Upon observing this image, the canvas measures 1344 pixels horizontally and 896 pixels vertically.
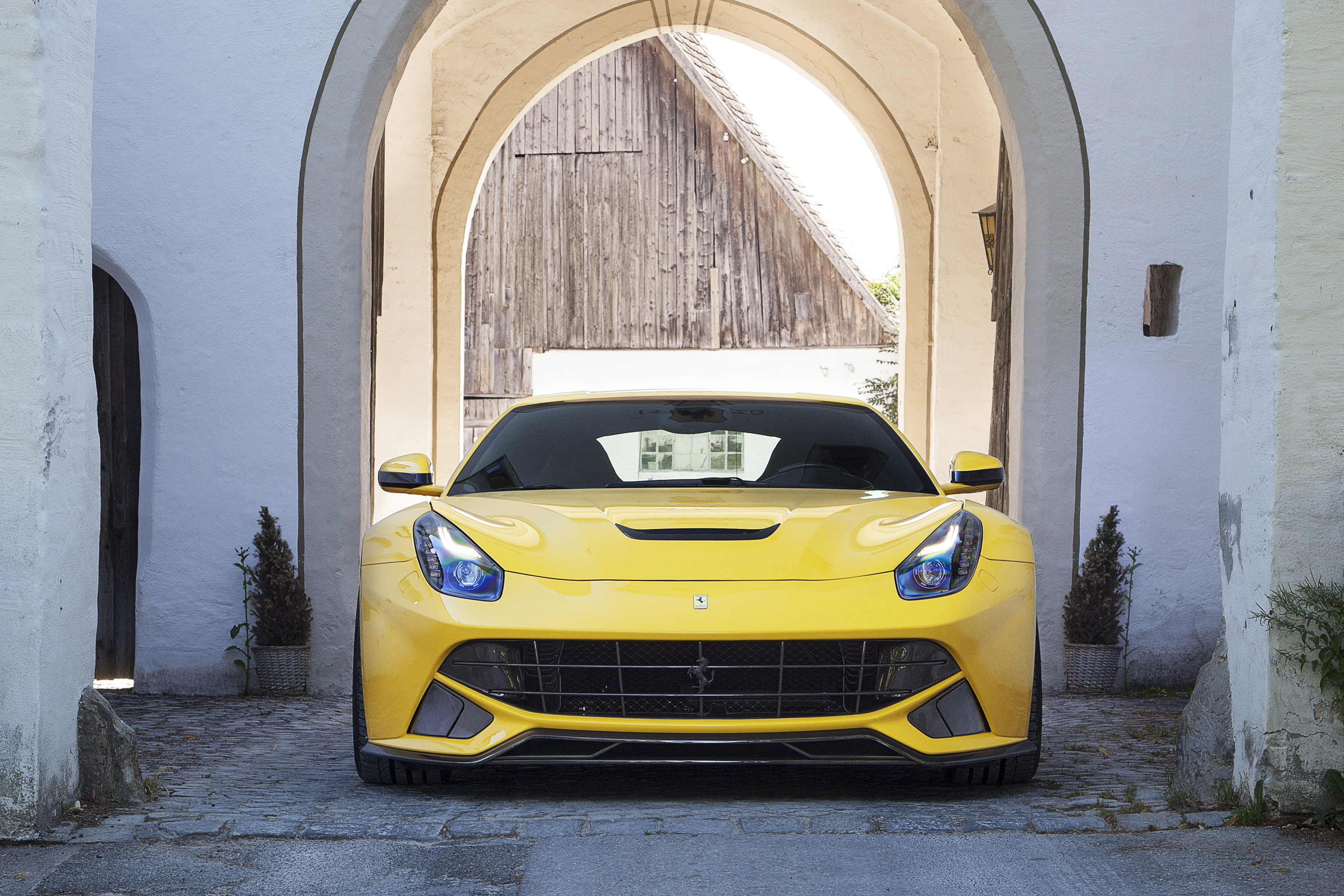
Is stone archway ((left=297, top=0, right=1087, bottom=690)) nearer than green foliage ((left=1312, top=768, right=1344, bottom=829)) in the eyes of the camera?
A: No

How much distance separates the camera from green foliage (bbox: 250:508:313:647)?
23.8 ft

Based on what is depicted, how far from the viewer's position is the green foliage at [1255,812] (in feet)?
12.4

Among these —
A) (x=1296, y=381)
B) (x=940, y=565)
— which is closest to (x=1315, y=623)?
(x=1296, y=381)

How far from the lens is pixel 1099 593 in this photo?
7.40 meters

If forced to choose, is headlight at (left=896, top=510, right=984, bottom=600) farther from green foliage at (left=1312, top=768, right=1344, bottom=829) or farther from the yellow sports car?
green foliage at (left=1312, top=768, right=1344, bottom=829)

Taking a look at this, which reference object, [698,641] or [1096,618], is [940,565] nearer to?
[698,641]

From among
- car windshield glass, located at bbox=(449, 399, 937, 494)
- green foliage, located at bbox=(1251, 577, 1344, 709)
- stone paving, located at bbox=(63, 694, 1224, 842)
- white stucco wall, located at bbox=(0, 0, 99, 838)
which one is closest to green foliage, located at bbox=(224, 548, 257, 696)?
stone paving, located at bbox=(63, 694, 1224, 842)

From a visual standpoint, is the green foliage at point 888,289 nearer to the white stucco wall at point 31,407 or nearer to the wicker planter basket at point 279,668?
the wicker planter basket at point 279,668

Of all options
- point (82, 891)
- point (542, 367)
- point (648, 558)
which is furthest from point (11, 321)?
point (542, 367)

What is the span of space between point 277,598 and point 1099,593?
440 centimetres

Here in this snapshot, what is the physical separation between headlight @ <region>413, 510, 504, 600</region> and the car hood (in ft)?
0.13

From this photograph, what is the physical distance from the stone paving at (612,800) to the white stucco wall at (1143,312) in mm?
1958

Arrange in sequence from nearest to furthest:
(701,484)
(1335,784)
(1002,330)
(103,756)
Result: (1335,784) → (103,756) → (701,484) → (1002,330)

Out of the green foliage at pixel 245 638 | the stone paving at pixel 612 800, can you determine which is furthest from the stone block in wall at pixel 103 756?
the green foliage at pixel 245 638
